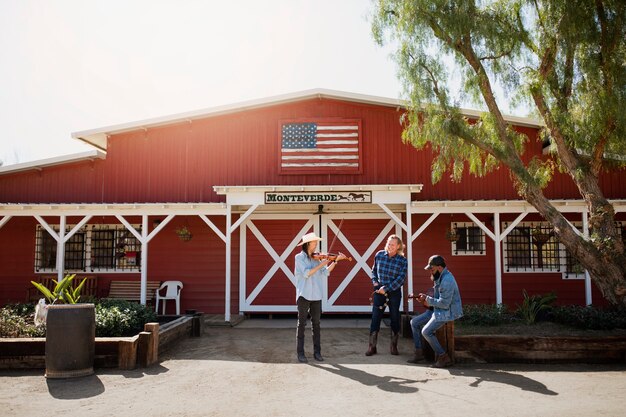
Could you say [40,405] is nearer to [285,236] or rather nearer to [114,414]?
[114,414]

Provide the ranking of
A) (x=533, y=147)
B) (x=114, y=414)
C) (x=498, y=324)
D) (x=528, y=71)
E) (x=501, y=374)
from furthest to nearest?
(x=533, y=147), (x=528, y=71), (x=498, y=324), (x=501, y=374), (x=114, y=414)

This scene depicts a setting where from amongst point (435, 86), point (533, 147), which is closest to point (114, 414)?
point (435, 86)

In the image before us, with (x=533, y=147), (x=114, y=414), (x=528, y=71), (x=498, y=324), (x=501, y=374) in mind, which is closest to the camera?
(x=114, y=414)

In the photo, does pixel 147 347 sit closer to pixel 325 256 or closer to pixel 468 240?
pixel 325 256

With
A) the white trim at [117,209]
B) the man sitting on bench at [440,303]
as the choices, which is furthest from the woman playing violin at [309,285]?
the white trim at [117,209]

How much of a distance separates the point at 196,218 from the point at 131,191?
5.98 ft

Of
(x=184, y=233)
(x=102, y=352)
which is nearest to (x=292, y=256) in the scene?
(x=184, y=233)

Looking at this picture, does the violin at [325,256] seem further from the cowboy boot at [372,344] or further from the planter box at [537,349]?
the planter box at [537,349]

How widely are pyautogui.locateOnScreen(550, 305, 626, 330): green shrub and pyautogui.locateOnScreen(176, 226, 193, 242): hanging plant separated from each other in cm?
852

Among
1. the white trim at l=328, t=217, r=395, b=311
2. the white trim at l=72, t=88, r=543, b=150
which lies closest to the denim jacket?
the white trim at l=328, t=217, r=395, b=311

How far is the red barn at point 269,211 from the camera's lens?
1296 centimetres

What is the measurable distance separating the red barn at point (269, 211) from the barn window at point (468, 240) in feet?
0.09

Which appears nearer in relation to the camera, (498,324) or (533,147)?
(498,324)

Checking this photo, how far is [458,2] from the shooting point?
9.08m
